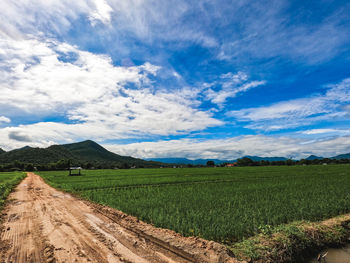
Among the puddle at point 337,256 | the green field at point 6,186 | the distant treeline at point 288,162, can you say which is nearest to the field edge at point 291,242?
the puddle at point 337,256

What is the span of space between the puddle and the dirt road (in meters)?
3.12

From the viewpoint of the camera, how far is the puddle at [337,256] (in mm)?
5177

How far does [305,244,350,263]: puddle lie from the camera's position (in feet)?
17.0

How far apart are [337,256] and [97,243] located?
22.8ft

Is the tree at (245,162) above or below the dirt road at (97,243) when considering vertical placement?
above

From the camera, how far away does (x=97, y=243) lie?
17.5ft

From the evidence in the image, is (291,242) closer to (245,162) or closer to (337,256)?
(337,256)

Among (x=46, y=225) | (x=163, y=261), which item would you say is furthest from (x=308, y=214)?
(x=46, y=225)

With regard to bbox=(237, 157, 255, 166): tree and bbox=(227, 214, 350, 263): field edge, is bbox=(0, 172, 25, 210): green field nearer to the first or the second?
bbox=(227, 214, 350, 263): field edge

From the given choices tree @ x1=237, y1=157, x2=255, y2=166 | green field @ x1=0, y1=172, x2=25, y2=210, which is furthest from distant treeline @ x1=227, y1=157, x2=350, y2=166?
green field @ x1=0, y1=172, x2=25, y2=210

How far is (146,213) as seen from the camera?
8.13 meters

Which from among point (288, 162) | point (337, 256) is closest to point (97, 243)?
point (337, 256)

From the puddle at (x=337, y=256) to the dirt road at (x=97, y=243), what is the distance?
3121 millimetres

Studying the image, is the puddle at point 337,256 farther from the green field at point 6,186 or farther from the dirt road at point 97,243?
the green field at point 6,186
